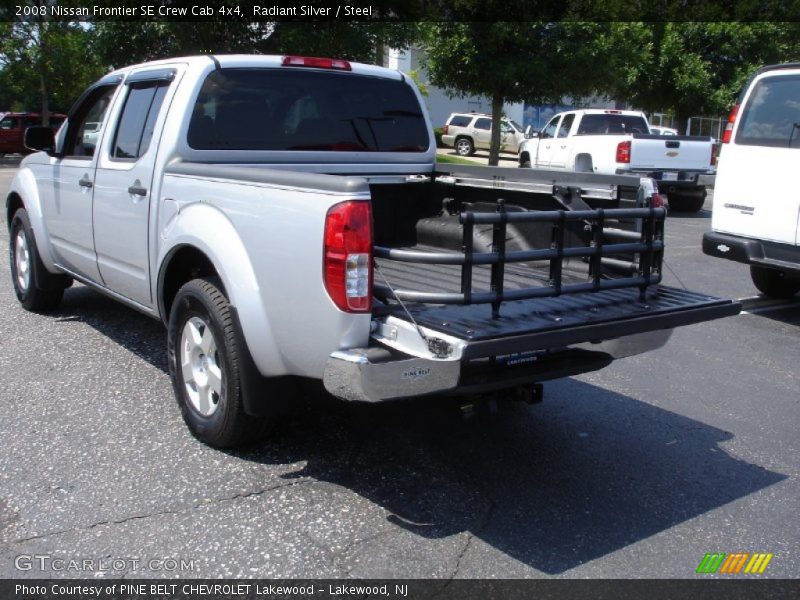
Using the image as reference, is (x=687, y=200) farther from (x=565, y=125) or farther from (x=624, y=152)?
(x=565, y=125)

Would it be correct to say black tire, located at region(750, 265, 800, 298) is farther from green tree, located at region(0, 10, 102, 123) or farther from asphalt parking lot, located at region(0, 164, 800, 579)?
green tree, located at region(0, 10, 102, 123)

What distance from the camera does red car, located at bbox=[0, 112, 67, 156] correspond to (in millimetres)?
28734

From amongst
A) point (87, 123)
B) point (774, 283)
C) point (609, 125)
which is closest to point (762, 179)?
point (774, 283)

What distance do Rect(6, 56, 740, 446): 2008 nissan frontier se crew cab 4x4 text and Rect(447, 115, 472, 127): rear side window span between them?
92.7ft

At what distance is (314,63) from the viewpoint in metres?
5.23

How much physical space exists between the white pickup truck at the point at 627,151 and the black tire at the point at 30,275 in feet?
29.4

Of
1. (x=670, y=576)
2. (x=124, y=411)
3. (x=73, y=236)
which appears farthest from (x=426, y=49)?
(x=670, y=576)

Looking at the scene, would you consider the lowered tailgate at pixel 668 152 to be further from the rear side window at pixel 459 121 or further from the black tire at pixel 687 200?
the rear side window at pixel 459 121

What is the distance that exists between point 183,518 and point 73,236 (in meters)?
3.06

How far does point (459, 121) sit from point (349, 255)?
103 ft

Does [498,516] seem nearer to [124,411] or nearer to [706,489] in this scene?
[706,489]

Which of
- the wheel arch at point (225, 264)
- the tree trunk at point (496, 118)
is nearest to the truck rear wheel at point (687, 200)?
the tree trunk at point (496, 118)

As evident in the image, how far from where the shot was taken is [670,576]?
330cm

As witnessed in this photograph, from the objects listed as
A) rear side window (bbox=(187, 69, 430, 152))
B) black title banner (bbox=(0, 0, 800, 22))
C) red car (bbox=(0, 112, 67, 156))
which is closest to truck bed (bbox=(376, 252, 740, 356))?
rear side window (bbox=(187, 69, 430, 152))
